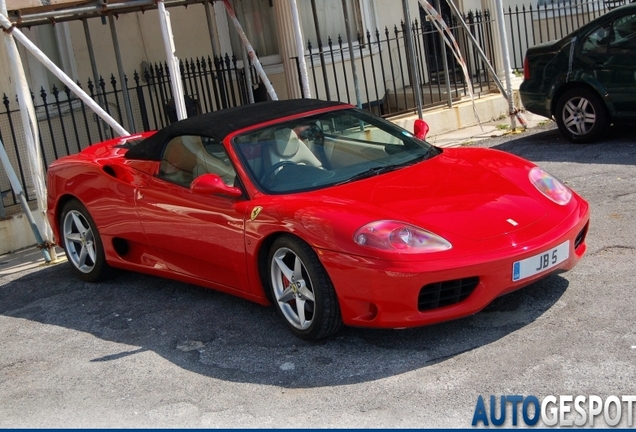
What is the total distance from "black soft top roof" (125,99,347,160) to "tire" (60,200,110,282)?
2.35 ft

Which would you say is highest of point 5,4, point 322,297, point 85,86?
point 5,4

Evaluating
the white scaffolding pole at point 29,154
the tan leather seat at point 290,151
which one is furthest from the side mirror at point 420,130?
the white scaffolding pole at point 29,154

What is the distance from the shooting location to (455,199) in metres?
5.40

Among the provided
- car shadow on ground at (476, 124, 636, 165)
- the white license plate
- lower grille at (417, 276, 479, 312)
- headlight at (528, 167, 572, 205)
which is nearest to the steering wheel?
lower grille at (417, 276, 479, 312)

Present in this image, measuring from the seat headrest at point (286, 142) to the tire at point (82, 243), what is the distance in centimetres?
192

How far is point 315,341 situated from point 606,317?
5.50 ft

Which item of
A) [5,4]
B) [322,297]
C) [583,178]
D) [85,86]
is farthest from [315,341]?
[85,86]

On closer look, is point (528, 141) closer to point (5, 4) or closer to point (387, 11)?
point (387, 11)

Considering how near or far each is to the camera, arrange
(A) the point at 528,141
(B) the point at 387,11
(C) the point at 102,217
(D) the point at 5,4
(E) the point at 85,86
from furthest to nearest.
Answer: (B) the point at 387,11, (E) the point at 85,86, (A) the point at 528,141, (D) the point at 5,4, (C) the point at 102,217

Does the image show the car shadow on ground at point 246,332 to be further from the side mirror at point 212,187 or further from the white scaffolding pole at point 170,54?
the white scaffolding pole at point 170,54

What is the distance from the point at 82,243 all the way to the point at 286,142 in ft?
7.46

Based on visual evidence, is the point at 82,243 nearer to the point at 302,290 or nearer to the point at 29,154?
the point at 29,154

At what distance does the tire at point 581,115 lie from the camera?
10.0 metres

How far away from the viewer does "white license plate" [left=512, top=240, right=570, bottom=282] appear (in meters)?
5.05
